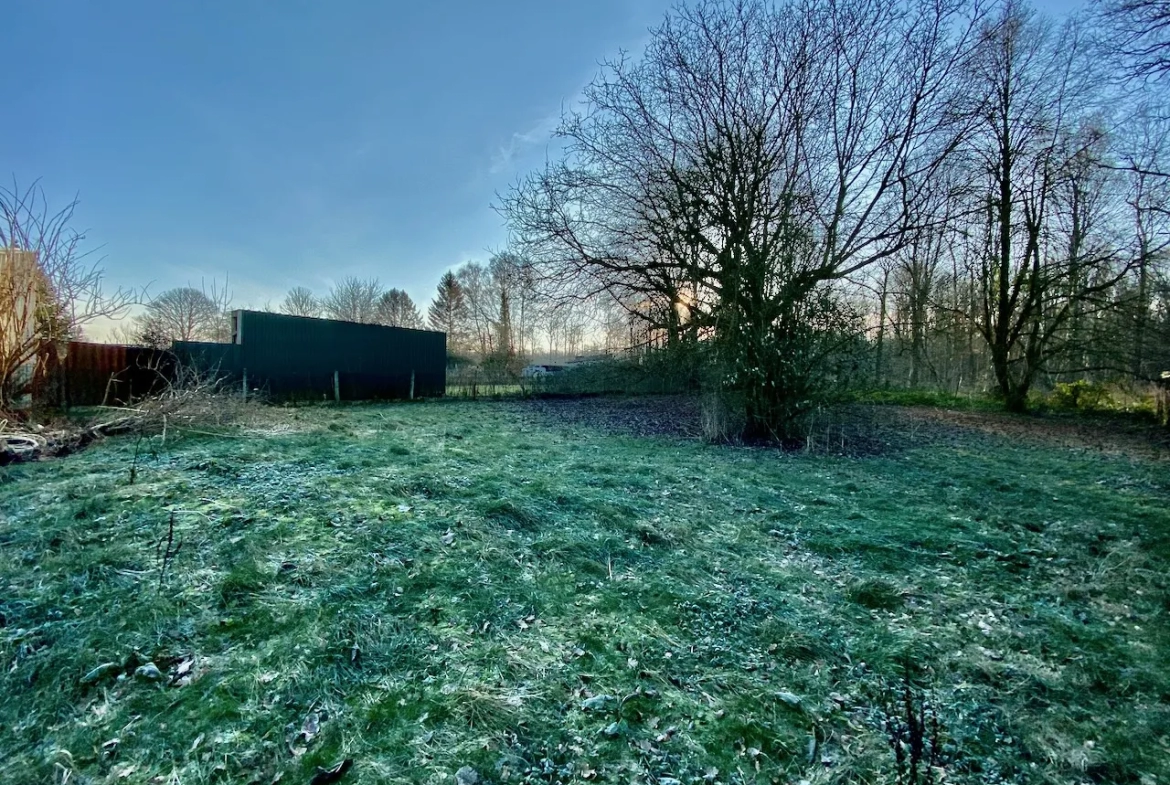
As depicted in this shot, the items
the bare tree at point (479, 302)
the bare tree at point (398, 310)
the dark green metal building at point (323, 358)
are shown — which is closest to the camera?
the dark green metal building at point (323, 358)

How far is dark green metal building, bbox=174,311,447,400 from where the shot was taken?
973 centimetres

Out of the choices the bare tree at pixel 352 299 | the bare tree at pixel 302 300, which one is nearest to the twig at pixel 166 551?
the bare tree at pixel 352 299

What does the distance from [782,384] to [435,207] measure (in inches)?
338

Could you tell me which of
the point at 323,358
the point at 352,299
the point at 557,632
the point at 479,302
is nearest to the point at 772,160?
the point at 557,632

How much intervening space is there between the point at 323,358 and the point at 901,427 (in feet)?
40.2

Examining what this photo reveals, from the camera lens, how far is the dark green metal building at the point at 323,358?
31.9ft

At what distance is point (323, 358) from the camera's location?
11086mm

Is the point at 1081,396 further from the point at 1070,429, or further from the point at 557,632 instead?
the point at 557,632

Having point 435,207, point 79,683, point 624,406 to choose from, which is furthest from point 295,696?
point 435,207

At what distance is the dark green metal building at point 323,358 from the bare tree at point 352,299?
45.1ft

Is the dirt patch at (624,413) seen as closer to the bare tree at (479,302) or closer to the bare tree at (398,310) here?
the bare tree at (479,302)

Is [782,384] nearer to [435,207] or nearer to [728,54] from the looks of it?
[728,54]

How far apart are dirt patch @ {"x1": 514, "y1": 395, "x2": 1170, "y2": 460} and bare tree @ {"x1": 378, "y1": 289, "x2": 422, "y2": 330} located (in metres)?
17.7

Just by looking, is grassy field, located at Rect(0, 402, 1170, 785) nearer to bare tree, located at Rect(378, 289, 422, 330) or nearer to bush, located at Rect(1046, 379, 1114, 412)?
bush, located at Rect(1046, 379, 1114, 412)
